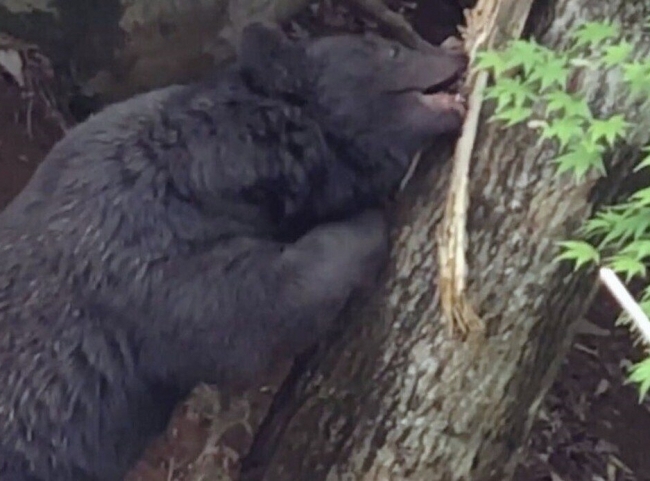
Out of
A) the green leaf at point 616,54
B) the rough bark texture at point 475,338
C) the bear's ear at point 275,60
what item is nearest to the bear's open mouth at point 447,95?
the rough bark texture at point 475,338

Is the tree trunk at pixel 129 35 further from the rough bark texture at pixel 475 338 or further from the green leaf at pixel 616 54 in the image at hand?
the green leaf at pixel 616 54

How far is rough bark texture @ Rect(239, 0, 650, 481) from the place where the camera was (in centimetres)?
342

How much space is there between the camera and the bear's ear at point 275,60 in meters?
3.84

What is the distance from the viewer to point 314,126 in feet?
12.6

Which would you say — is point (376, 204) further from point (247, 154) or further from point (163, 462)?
point (163, 462)

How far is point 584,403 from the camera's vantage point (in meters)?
5.53

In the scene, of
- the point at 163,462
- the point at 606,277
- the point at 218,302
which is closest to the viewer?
the point at 606,277

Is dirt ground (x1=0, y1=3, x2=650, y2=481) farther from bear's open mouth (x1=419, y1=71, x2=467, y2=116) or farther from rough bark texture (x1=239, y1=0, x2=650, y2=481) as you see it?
bear's open mouth (x1=419, y1=71, x2=467, y2=116)

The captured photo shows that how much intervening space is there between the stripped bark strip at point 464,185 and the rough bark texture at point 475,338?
49 mm

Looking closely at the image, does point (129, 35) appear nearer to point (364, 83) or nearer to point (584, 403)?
point (364, 83)

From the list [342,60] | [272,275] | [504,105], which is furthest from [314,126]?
[504,105]

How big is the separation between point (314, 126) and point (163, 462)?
1641mm

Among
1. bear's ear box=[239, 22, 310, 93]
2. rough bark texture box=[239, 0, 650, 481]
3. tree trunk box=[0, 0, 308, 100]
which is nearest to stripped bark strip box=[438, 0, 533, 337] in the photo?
rough bark texture box=[239, 0, 650, 481]

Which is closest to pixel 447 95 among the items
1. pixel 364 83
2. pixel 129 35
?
pixel 364 83
